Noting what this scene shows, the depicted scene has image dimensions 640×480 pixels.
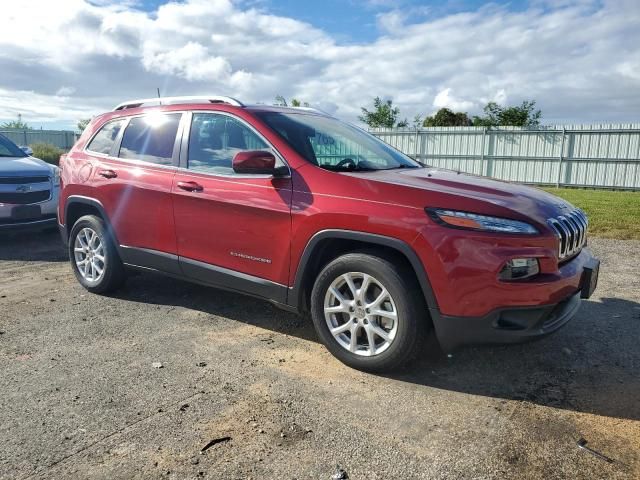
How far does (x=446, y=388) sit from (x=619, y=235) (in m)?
6.52

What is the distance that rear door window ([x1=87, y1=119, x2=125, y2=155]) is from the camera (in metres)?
5.20

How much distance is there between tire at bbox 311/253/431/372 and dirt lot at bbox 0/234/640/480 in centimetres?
16

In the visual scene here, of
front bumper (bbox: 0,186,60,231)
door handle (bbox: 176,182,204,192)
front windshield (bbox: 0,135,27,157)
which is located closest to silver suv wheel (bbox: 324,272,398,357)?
door handle (bbox: 176,182,204,192)

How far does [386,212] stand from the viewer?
3.32 meters

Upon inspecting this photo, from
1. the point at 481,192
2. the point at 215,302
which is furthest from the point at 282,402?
the point at 215,302

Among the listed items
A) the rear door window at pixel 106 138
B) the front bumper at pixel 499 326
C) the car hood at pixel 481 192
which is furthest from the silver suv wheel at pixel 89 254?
the front bumper at pixel 499 326

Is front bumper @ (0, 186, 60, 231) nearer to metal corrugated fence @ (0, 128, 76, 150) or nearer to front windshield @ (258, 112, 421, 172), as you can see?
front windshield @ (258, 112, 421, 172)

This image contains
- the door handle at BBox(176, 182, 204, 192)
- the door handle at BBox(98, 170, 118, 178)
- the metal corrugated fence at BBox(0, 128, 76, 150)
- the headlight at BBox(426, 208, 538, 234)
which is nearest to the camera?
the headlight at BBox(426, 208, 538, 234)

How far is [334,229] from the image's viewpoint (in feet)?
11.5

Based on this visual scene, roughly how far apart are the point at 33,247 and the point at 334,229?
612 cm

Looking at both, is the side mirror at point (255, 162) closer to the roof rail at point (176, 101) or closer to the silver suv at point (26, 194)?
the roof rail at point (176, 101)

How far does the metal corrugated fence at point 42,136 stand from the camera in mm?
29900

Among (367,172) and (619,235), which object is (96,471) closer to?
(367,172)

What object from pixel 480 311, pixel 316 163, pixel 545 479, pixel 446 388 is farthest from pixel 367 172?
pixel 545 479
